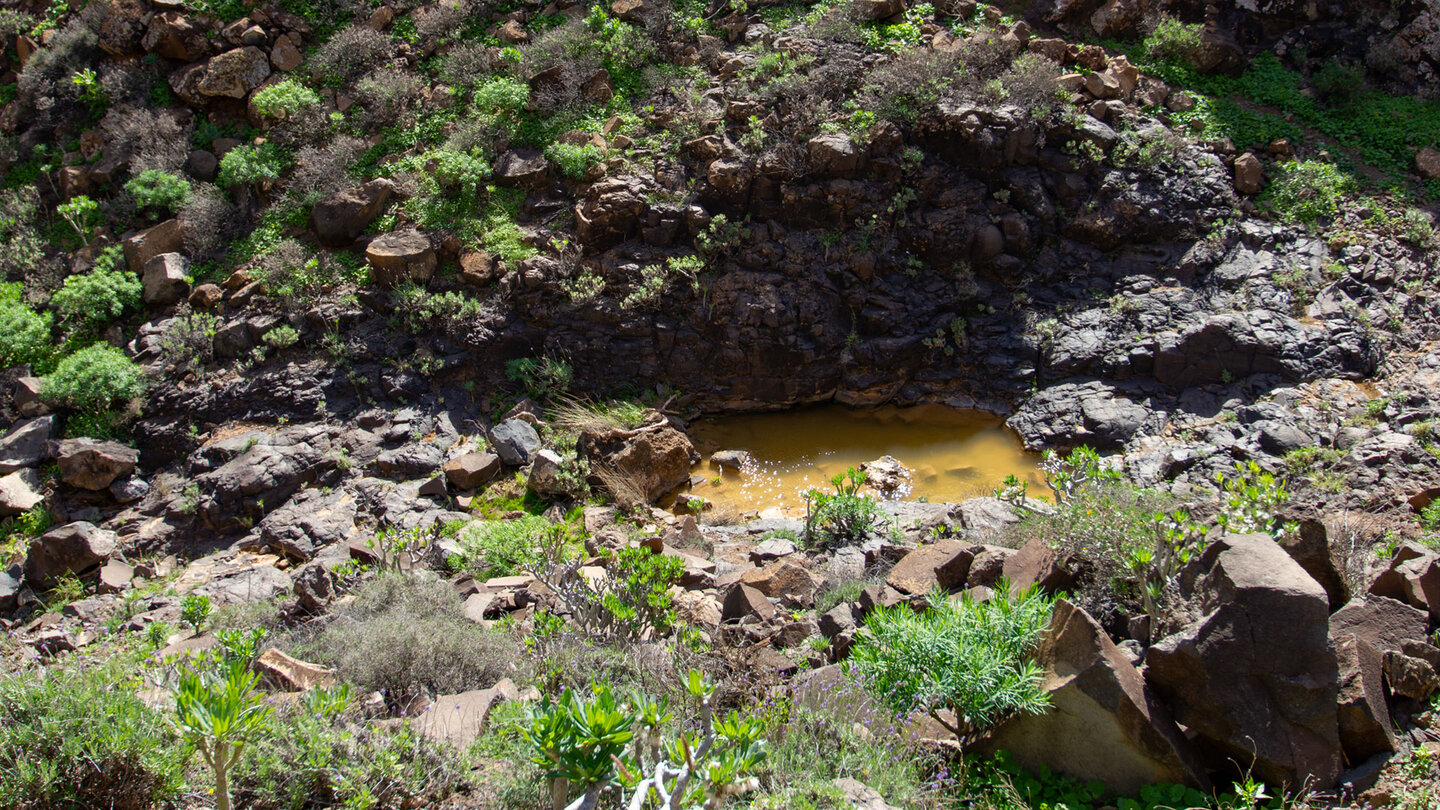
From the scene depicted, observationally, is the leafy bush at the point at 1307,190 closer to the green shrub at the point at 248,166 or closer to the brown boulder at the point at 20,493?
the green shrub at the point at 248,166

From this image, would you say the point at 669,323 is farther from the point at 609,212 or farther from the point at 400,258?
the point at 400,258

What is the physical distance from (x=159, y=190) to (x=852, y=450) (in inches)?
383

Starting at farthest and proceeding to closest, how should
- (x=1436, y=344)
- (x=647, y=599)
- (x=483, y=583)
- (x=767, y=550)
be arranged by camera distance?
1. (x=1436, y=344)
2. (x=767, y=550)
3. (x=483, y=583)
4. (x=647, y=599)

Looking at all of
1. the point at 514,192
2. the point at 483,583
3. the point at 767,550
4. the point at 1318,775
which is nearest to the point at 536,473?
the point at 483,583

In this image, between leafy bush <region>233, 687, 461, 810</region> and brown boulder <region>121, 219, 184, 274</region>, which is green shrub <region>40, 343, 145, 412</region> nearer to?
brown boulder <region>121, 219, 184, 274</region>

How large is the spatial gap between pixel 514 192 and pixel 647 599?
7357 millimetres

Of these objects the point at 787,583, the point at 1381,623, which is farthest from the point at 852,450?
the point at 1381,623

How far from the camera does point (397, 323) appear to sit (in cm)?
970

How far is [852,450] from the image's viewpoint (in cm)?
944

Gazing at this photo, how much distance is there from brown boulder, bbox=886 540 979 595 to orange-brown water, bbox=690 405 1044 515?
9.71 feet

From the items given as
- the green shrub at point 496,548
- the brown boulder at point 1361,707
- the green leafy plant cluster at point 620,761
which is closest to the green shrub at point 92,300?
the green shrub at point 496,548

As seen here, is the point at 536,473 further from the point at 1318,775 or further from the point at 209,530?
the point at 1318,775

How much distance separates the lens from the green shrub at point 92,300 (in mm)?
9469

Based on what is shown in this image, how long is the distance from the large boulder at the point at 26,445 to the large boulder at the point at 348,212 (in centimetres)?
369
